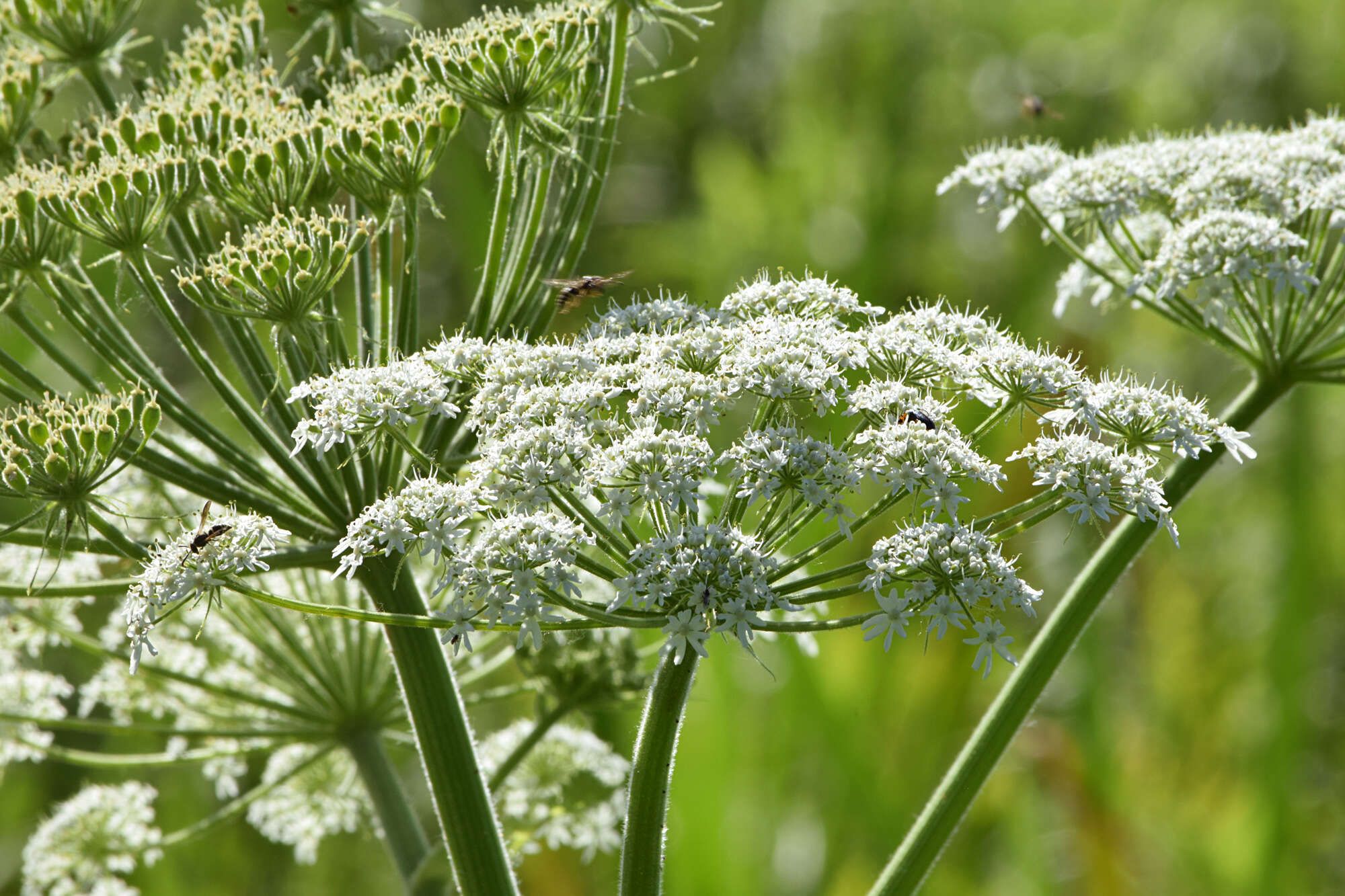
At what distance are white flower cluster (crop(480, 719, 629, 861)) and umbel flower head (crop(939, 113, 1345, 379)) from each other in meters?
3.32

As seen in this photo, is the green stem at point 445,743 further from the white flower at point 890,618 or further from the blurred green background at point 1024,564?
the blurred green background at point 1024,564

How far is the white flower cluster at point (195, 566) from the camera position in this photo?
11.1 ft

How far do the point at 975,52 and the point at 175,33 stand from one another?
12.5m

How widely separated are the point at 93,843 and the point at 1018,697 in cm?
458

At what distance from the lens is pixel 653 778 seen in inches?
138

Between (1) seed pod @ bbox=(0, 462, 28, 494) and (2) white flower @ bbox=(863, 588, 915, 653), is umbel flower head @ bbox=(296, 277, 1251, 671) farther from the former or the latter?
(1) seed pod @ bbox=(0, 462, 28, 494)

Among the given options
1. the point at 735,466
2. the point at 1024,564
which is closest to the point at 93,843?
the point at 735,466

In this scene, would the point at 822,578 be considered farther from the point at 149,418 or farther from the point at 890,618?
the point at 149,418

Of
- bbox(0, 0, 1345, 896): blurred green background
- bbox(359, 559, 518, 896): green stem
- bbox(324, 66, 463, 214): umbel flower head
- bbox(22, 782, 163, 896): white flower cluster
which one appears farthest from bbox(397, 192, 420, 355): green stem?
bbox(0, 0, 1345, 896): blurred green background

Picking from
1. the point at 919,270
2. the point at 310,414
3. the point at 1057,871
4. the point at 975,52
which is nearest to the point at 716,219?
the point at 919,270

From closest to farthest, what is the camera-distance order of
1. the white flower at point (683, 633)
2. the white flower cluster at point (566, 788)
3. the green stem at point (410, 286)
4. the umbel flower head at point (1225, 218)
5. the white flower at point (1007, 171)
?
1. the white flower at point (683, 633)
2. the green stem at point (410, 286)
3. the umbel flower head at point (1225, 218)
4. the white flower at point (1007, 171)
5. the white flower cluster at point (566, 788)

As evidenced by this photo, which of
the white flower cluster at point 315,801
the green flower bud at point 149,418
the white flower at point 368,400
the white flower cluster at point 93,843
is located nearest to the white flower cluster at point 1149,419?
the white flower at point 368,400

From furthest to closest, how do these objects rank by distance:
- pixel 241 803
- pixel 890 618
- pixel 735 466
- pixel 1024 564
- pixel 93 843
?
pixel 1024 564 → pixel 93 843 → pixel 241 803 → pixel 735 466 → pixel 890 618

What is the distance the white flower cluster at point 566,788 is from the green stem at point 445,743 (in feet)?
7.06
